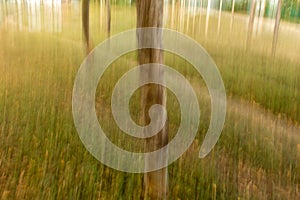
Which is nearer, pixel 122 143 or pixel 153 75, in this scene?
pixel 153 75

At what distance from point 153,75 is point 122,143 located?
4.64 feet

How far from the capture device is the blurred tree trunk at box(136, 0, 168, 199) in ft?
8.16

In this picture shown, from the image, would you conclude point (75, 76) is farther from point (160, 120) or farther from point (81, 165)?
point (160, 120)

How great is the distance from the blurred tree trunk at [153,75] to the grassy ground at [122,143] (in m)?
0.30

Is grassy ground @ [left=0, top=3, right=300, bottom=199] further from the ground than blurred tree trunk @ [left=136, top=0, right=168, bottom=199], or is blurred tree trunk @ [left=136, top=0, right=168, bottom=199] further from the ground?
blurred tree trunk @ [left=136, top=0, right=168, bottom=199]

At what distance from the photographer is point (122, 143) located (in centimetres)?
375

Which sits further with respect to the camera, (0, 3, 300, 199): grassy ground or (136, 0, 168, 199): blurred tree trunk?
(0, 3, 300, 199): grassy ground

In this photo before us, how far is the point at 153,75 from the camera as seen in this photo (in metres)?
2.51

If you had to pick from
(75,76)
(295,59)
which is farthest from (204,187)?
(295,59)

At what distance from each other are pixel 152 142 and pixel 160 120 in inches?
Answer: 8.0

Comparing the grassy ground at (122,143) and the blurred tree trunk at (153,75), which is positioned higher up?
the blurred tree trunk at (153,75)

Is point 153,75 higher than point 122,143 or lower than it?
→ higher

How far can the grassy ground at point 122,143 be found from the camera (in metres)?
3.10

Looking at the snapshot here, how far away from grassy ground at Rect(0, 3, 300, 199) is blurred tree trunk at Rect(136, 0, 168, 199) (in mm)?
296
